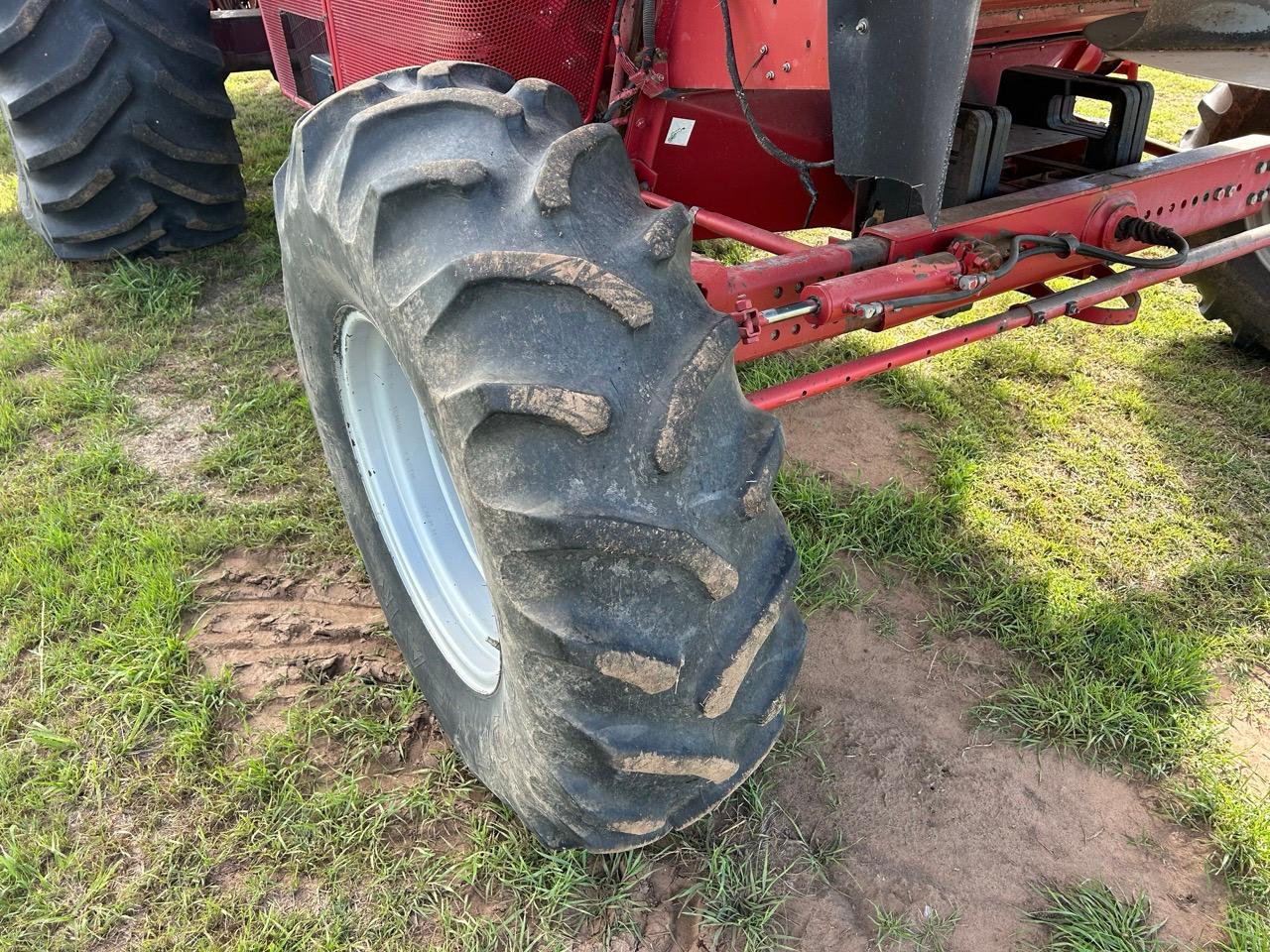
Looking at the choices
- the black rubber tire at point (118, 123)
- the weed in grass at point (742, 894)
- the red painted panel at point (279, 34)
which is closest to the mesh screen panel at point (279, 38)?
the red painted panel at point (279, 34)

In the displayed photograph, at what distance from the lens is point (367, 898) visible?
177 centimetres

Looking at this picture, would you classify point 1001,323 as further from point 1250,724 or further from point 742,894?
point 742,894

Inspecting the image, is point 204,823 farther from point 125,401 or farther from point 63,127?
point 63,127

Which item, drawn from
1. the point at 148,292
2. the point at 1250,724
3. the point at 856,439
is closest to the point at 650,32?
the point at 856,439

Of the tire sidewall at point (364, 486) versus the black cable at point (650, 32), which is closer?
the tire sidewall at point (364, 486)

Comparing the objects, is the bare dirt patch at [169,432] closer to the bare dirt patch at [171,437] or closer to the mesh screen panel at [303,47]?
the bare dirt patch at [171,437]

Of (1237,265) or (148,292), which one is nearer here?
(1237,265)

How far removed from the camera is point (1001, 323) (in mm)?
2139

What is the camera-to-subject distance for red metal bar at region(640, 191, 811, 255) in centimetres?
211

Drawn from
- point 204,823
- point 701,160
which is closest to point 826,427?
point 701,160

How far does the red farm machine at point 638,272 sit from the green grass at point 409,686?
0.27 m

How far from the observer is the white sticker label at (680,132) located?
Result: 2.32m

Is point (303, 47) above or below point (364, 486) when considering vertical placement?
above

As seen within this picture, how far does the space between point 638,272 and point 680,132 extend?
1.14 metres
